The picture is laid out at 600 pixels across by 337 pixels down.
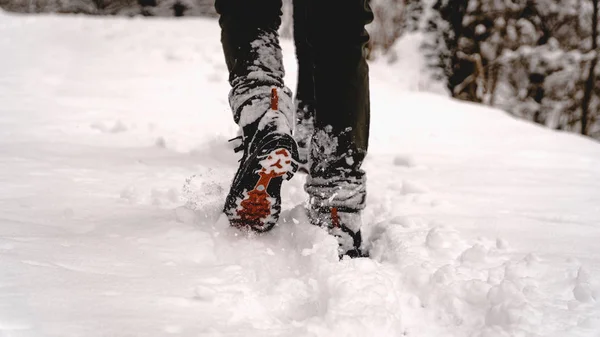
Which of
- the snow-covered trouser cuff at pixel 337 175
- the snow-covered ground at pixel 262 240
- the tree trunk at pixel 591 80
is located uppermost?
the snow-covered trouser cuff at pixel 337 175

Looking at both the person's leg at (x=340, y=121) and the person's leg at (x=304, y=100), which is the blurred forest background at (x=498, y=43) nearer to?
the person's leg at (x=304, y=100)

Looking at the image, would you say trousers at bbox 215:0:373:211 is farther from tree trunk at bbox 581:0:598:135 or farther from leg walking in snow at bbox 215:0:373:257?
tree trunk at bbox 581:0:598:135

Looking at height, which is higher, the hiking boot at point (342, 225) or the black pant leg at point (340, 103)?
the black pant leg at point (340, 103)

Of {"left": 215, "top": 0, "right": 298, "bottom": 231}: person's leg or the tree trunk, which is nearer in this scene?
{"left": 215, "top": 0, "right": 298, "bottom": 231}: person's leg

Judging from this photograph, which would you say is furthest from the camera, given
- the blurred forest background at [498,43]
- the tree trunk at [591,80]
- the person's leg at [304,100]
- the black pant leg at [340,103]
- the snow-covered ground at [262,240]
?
the tree trunk at [591,80]

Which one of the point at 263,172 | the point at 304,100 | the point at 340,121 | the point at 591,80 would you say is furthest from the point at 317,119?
the point at 591,80

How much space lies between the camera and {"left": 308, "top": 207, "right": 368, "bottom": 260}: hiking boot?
1.06 meters

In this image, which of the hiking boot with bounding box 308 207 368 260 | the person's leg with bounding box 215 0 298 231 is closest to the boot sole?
the person's leg with bounding box 215 0 298 231

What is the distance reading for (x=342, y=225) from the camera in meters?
1.08

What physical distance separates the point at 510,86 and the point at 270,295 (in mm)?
13344

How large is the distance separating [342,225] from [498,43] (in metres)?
11.1

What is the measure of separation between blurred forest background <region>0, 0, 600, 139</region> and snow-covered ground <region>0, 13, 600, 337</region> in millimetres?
6942

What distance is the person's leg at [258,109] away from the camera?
1049mm

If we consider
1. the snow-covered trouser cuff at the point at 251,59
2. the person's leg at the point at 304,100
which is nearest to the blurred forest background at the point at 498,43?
the person's leg at the point at 304,100
